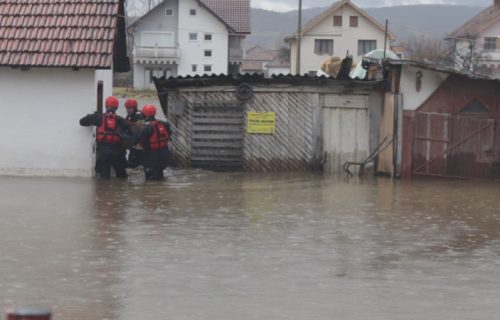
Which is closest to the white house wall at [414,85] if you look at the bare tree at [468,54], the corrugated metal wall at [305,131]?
the corrugated metal wall at [305,131]

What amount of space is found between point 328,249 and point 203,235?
1742 mm

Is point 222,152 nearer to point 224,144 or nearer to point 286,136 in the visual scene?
point 224,144

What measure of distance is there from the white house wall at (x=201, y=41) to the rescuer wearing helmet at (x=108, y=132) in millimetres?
69214

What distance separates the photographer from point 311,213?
645 inches

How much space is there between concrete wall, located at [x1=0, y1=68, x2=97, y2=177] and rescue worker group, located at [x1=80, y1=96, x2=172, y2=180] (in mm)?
481

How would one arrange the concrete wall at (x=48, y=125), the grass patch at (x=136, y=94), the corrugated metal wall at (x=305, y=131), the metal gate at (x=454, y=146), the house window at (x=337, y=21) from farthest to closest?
the house window at (x=337, y=21)
the grass patch at (x=136, y=94)
the corrugated metal wall at (x=305, y=131)
the metal gate at (x=454, y=146)
the concrete wall at (x=48, y=125)

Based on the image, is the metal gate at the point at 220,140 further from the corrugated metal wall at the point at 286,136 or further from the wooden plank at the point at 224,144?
the corrugated metal wall at the point at 286,136

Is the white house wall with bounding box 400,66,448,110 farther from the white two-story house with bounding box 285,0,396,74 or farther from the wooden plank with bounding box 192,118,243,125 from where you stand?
the white two-story house with bounding box 285,0,396,74

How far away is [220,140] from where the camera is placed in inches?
960

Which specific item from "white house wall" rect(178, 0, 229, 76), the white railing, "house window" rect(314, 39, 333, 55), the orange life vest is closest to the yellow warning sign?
the orange life vest

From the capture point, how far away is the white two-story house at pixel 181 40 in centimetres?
8931

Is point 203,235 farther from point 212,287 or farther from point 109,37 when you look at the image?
point 109,37

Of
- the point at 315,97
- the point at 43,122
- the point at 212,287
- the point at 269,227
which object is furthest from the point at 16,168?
the point at 212,287

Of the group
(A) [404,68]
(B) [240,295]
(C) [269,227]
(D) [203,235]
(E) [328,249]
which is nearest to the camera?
(B) [240,295]
